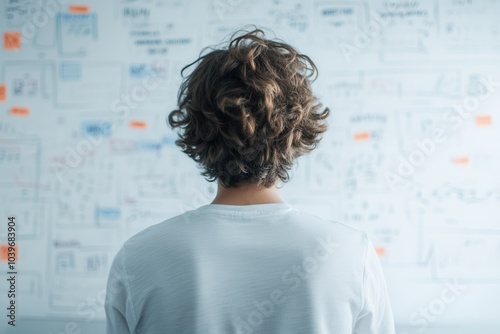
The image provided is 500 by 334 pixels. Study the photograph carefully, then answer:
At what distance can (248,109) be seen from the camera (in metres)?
0.81

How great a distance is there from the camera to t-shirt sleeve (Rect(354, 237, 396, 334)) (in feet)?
2.63

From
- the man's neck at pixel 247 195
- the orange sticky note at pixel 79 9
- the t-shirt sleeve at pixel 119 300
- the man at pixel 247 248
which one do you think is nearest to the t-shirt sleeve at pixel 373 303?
the man at pixel 247 248

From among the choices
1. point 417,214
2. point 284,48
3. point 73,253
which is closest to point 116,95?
point 73,253

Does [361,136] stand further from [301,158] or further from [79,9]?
[79,9]

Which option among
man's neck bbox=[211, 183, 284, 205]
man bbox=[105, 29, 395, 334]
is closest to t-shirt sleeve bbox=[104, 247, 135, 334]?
man bbox=[105, 29, 395, 334]

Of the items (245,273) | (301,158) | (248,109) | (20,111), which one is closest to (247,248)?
(245,273)

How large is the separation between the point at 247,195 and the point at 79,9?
1426 mm

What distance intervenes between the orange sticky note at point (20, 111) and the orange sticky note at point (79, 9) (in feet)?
1.47

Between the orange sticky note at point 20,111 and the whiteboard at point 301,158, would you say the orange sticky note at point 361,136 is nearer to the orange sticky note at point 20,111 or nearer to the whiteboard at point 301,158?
the whiteboard at point 301,158

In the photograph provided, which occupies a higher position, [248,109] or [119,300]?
[248,109]

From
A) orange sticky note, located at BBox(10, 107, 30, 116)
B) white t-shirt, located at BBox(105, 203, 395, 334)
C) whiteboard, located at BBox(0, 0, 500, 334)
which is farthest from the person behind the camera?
orange sticky note, located at BBox(10, 107, 30, 116)

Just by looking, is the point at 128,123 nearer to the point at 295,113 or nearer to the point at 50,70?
the point at 50,70

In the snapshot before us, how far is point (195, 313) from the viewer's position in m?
0.74

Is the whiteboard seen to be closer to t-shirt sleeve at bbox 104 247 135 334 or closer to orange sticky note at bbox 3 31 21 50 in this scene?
orange sticky note at bbox 3 31 21 50
